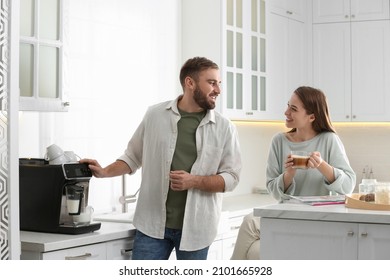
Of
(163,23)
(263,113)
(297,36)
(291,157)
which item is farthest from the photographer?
(297,36)

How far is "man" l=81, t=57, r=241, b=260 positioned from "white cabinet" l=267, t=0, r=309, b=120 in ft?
7.39

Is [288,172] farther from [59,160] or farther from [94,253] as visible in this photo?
[59,160]

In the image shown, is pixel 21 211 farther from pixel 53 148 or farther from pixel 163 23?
pixel 163 23

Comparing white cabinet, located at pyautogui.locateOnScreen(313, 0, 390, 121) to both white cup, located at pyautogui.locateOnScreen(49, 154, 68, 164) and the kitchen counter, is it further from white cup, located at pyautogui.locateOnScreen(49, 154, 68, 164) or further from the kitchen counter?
white cup, located at pyautogui.locateOnScreen(49, 154, 68, 164)

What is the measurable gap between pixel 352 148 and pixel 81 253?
12.0 feet

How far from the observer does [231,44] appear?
5406 mm

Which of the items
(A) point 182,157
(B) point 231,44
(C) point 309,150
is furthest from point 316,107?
(B) point 231,44

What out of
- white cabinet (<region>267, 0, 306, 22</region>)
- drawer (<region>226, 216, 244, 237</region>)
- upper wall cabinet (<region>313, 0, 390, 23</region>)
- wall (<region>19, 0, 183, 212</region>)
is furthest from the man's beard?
upper wall cabinet (<region>313, 0, 390, 23</region>)

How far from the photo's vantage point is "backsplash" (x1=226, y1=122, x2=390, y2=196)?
6.27 metres

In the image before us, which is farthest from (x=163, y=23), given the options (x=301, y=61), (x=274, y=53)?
(x=301, y=61)

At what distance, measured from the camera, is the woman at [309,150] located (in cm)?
369

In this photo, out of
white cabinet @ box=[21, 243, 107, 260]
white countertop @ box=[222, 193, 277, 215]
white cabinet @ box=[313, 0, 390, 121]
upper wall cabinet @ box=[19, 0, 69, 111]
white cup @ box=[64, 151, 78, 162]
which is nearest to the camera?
white cabinet @ box=[21, 243, 107, 260]

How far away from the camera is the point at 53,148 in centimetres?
368
